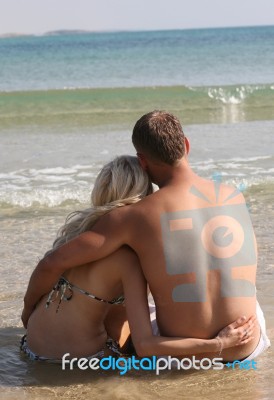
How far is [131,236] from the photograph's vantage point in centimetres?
304

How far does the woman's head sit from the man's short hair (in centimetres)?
13

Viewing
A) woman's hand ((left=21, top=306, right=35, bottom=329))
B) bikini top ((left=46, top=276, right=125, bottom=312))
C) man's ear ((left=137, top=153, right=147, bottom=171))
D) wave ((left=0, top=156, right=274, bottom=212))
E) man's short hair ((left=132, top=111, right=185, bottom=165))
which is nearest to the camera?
man's short hair ((left=132, top=111, right=185, bottom=165))

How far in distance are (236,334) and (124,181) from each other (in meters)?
0.77

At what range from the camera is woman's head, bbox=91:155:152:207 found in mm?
3152

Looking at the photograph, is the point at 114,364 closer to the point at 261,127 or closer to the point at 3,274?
the point at 3,274

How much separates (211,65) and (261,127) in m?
18.1

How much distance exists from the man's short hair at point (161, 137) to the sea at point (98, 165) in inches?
36.8

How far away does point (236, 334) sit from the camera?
122 inches

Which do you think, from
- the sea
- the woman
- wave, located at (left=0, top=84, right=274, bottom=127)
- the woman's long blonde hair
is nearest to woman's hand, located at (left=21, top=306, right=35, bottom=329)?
the woman

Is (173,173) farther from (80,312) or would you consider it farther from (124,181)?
(80,312)

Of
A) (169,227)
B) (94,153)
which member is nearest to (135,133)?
(169,227)

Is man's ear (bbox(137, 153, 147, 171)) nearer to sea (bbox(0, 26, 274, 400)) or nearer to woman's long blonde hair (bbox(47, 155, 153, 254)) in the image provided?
woman's long blonde hair (bbox(47, 155, 153, 254))

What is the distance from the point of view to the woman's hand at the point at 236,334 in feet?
10.1

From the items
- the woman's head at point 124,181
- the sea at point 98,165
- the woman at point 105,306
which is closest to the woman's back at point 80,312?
the woman at point 105,306
